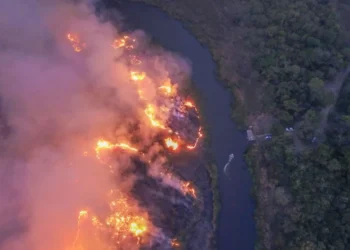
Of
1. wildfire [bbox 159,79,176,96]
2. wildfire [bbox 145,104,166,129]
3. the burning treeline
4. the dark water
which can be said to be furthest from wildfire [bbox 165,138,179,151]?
wildfire [bbox 159,79,176,96]

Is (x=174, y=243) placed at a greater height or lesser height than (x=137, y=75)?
lesser

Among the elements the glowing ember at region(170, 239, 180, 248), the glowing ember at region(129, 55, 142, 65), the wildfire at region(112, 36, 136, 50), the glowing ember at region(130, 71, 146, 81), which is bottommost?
the glowing ember at region(170, 239, 180, 248)

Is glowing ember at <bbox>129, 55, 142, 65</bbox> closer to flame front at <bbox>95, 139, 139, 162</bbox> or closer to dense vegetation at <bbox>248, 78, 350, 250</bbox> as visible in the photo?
flame front at <bbox>95, 139, 139, 162</bbox>

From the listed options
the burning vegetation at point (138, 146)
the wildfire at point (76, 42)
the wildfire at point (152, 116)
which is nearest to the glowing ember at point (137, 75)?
the burning vegetation at point (138, 146)

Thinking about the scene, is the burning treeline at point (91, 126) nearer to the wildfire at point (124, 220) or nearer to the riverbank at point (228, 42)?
the wildfire at point (124, 220)

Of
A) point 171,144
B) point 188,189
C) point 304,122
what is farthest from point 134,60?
point 304,122

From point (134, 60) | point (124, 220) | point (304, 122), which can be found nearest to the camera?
point (124, 220)

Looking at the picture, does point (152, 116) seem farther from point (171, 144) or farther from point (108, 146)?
point (108, 146)
